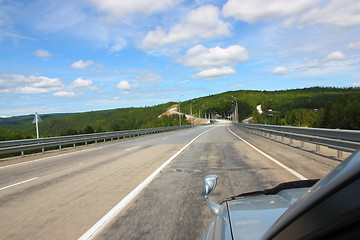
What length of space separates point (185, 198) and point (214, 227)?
353cm

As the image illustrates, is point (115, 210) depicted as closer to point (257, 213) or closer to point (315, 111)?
point (257, 213)

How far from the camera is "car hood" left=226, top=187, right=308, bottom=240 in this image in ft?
5.34

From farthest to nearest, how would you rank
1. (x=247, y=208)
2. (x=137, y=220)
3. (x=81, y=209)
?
(x=81, y=209)
(x=137, y=220)
(x=247, y=208)

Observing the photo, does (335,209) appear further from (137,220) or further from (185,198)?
(185,198)

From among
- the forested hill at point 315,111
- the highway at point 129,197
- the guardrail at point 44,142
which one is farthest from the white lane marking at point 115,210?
the forested hill at point 315,111

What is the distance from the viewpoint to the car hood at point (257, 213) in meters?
1.63

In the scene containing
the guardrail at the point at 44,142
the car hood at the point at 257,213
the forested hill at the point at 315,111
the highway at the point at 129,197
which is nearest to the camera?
the car hood at the point at 257,213

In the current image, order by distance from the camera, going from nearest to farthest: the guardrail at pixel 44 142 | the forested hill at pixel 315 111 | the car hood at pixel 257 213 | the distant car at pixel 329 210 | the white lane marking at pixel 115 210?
the distant car at pixel 329 210 < the car hood at pixel 257 213 < the white lane marking at pixel 115 210 < the guardrail at pixel 44 142 < the forested hill at pixel 315 111

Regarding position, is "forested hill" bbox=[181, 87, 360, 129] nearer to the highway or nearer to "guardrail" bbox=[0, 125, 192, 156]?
"guardrail" bbox=[0, 125, 192, 156]

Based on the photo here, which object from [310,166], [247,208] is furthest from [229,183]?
[247,208]

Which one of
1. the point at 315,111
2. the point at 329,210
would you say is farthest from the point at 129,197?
the point at 315,111

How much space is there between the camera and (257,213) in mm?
1962

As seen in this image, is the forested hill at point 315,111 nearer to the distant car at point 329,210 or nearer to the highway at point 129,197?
the highway at point 129,197

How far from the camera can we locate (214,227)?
6.36 feet
